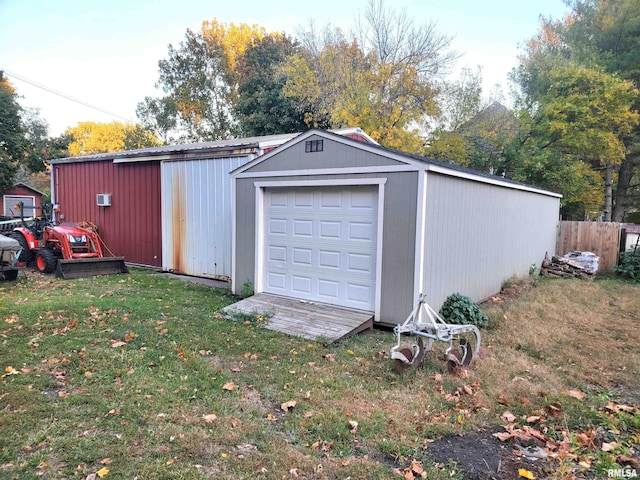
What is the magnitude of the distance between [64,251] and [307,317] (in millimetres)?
6244

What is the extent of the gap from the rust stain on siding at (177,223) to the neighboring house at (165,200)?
0.02 metres

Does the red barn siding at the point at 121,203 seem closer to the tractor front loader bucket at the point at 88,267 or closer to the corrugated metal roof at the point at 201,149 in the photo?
the corrugated metal roof at the point at 201,149

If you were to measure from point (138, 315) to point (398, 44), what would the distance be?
1682 centimetres

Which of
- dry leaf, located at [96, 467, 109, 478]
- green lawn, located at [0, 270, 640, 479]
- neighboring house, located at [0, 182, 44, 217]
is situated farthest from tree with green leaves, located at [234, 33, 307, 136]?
dry leaf, located at [96, 467, 109, 478]

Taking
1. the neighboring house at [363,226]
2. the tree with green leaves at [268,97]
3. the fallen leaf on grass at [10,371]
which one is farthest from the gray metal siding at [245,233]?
the tree with green leaves at [268,97]

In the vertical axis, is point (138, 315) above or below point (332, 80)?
below

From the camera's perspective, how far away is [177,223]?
9.53 metres

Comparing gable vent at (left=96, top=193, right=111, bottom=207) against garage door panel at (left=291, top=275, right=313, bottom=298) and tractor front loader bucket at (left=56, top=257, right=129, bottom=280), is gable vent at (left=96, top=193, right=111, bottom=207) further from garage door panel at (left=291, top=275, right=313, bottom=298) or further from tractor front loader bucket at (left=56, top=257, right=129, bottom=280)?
garage door panel at (left=291, top=275, right=313, bottom=298)

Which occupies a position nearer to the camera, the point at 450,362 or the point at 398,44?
the point at 450,362

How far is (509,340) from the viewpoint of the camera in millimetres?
5176

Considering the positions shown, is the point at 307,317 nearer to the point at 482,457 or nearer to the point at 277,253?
the point at 277,253

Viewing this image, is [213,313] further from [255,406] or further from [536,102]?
[536,102]

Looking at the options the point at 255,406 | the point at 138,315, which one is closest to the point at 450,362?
the point at 255,406

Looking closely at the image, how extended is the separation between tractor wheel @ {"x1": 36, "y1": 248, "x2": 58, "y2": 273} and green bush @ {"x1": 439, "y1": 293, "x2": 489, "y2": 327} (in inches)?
321
